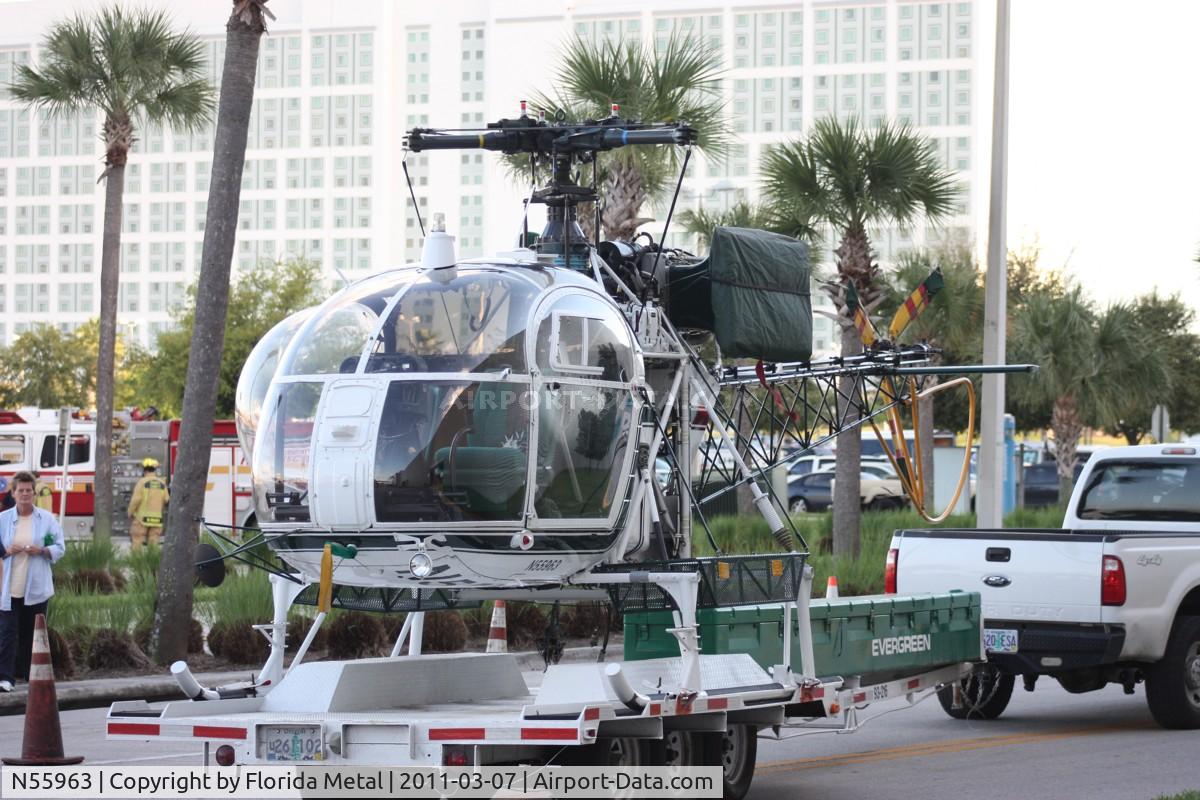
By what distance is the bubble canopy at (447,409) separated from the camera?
8422 mm

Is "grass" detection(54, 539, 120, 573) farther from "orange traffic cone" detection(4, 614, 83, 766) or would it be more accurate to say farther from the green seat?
the green seat

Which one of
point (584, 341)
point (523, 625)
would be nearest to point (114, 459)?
point (523, 625)

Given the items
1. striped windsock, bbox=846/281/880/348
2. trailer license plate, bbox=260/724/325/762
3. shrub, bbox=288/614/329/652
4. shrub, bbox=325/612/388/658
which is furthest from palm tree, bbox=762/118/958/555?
trailer license plate, bbox=260/724/325/762

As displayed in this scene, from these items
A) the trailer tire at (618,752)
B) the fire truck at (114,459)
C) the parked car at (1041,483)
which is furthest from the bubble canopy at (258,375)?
the parked car at (1041,483)

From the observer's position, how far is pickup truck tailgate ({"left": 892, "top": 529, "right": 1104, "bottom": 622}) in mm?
12023

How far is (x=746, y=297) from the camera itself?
419 inches

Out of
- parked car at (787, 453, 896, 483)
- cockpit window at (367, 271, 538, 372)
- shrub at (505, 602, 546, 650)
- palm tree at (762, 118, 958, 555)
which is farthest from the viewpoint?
parked car at (787, 453, 896, 483)

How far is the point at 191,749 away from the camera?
37.9 ft

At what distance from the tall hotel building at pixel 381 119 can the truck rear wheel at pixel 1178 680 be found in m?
80.9

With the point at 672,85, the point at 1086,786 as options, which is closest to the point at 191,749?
the point at 1086,786

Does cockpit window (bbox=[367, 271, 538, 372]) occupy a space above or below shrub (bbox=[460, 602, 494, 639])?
above

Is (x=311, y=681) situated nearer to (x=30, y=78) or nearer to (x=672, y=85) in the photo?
(x=672, y=85)

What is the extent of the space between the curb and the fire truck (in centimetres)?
1821

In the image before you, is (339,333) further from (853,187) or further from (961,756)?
(853,187)
